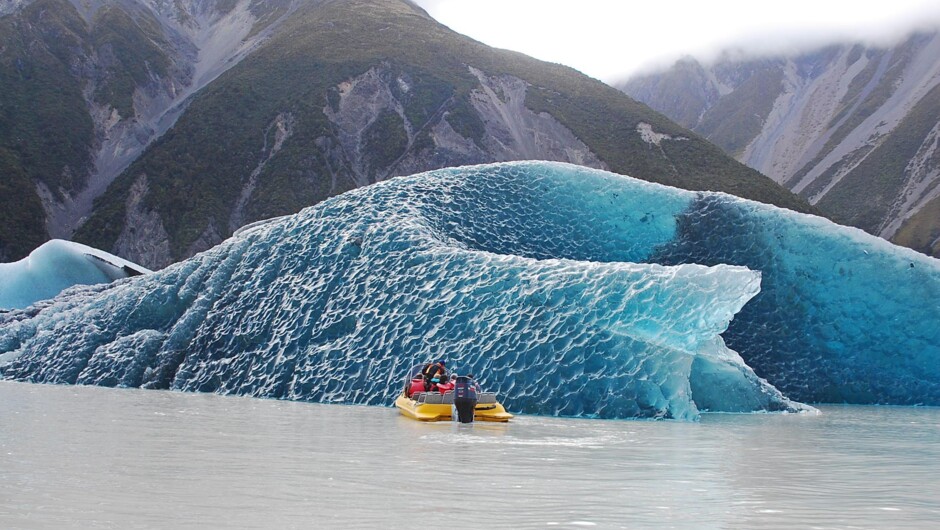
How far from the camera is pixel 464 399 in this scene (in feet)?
47.9

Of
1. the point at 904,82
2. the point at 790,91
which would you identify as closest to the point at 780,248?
the point at 904,82

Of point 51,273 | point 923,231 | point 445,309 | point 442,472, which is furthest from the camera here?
point 923,231

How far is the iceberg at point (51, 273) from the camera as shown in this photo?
33625 millimetres

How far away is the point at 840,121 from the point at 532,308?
15461 cm

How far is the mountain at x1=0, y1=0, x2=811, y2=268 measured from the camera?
7350 centimetres

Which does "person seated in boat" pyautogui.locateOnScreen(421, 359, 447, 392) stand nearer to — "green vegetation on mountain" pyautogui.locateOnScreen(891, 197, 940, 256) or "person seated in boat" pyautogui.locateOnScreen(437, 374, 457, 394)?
"person seated in boat" pyautogui.locateOnScreen(437, 374, 457, 394)

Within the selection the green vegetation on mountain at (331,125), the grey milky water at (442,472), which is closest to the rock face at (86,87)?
the green vegetation on mountain at (331,125)

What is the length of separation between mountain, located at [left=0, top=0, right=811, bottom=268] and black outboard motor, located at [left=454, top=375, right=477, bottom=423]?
2273 inches

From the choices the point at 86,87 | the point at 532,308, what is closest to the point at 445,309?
the point at 532,308

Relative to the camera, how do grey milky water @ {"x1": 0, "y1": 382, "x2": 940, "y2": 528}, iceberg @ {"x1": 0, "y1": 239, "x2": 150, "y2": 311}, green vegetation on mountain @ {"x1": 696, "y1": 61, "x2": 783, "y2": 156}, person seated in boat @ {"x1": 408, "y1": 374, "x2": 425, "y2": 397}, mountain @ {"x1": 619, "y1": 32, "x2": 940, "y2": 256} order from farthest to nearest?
1. green vegetation on mountain @ {"x1": 696, "y1": 61, "x2": 783, "y2": 156}
2. mountain @ {"x1": 619, "y1": 32, "x2": 940, "y2": 256}
3. iceberg @ {"x1": 0, "y1": 239, "x2": 150, "y2": 311}
4. person seated in boat @ {"x1": 408, "y1": 374, "x2": 425, "y2": 397}
5. grey milky water @ {"x1": 0, "y1": 382, "x2": 940, "y2": 528}

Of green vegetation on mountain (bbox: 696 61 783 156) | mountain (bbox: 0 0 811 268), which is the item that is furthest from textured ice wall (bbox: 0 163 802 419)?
green vegetation on mountain (bbox: 696 61 783 156)

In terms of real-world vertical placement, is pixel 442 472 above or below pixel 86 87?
below

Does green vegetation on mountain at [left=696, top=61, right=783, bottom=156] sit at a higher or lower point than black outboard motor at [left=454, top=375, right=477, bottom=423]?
lower

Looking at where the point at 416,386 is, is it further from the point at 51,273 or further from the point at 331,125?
the point at 331,125
